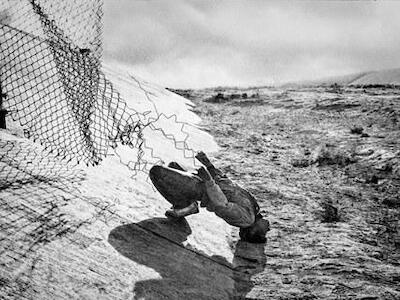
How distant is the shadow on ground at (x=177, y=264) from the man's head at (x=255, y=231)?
266mm

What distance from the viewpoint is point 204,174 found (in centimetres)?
401

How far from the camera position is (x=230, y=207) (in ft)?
13.6

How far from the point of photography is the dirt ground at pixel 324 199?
12.3 ft

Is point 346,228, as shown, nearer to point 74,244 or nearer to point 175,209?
point 175,209

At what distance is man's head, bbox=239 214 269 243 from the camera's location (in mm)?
4504

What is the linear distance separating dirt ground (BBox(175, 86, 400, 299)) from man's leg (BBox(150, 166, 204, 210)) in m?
1.04

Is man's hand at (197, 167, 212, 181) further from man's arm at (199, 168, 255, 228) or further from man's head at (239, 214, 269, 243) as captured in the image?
man's head at (239, 214, 269, 243)

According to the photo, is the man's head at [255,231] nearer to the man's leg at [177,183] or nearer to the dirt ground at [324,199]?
the dirt ground at [324,199]

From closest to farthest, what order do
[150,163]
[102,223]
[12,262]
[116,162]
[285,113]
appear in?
1. [12,262]
2. [102,223]
3. [116,162]
4. [150,163]
5. [285,113]

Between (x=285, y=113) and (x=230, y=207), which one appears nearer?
(x=230, y=207)

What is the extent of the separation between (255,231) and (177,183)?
1.25 m

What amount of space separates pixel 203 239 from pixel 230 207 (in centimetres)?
51

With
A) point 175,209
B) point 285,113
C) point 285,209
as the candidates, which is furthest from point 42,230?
point 285,113

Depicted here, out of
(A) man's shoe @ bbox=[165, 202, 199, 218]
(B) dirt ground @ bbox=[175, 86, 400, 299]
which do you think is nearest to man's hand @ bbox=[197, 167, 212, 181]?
(A) man's shoe @ bbox=[165, 202, 199, 218]
